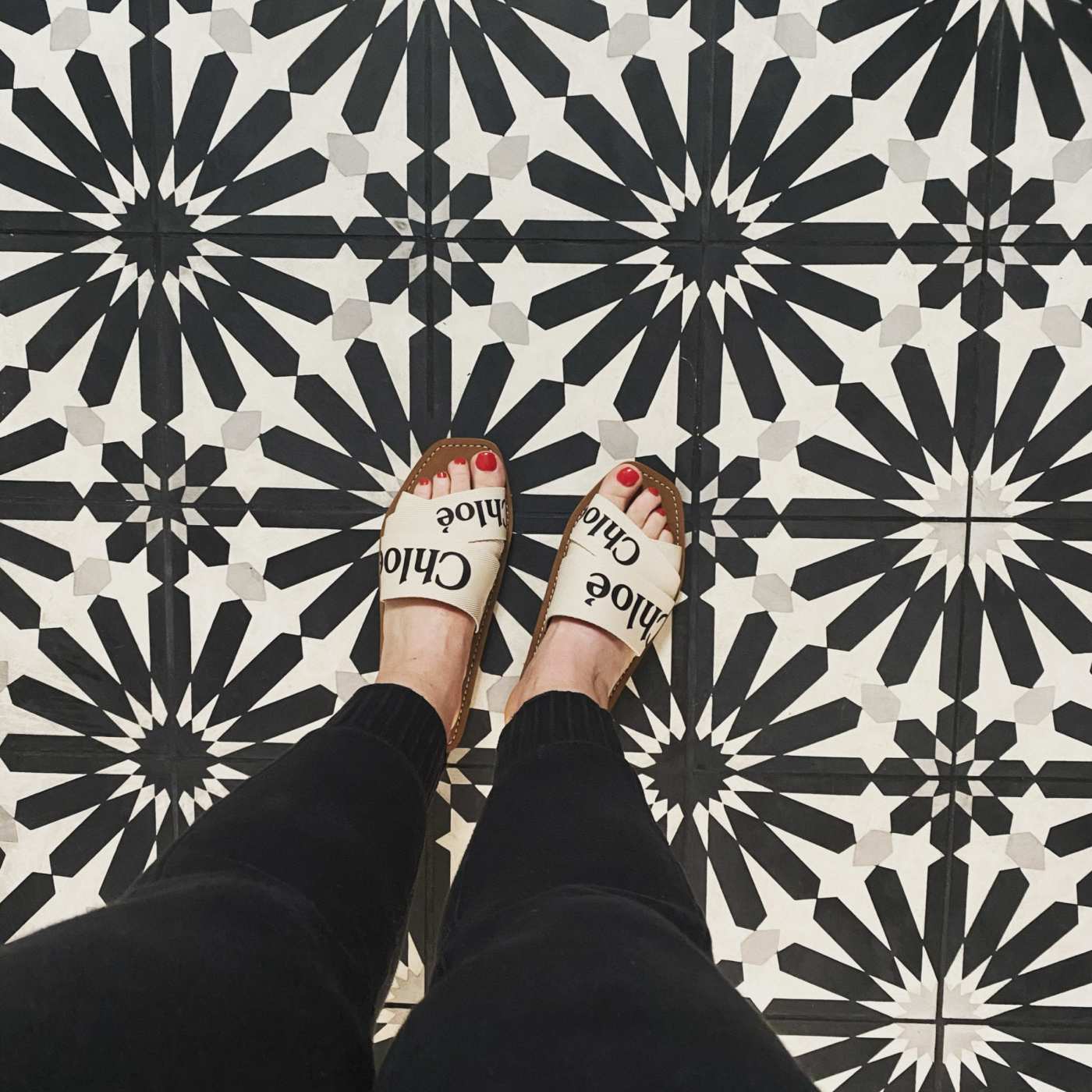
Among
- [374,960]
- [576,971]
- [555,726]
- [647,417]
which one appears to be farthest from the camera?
[647,417]

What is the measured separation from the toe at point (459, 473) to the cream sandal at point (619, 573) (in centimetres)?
12

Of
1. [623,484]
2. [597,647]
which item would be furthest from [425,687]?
[623,484]

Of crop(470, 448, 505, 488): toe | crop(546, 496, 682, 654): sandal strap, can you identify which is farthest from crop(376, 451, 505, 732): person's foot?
crop(546, 496, 682, 654): sandal strap

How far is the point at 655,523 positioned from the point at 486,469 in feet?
0.62

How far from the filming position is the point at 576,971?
466mm

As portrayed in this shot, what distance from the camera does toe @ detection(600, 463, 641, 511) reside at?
2.93ft

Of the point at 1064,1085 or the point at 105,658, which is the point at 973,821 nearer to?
the point at 1064,1085

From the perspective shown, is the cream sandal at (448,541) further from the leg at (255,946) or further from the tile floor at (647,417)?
the leg at (255,946)

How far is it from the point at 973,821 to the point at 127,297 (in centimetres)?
107

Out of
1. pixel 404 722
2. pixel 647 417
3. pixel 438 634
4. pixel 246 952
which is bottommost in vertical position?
pixel 246 952

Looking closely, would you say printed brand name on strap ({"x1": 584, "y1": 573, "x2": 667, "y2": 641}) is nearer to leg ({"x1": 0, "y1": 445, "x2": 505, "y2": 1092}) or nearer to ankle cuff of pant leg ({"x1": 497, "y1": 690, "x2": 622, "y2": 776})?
ankle cuff of pant leg ({"x1": 497, "y1": 690, "x2": 622, "y2": 776})

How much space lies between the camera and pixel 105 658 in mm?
918

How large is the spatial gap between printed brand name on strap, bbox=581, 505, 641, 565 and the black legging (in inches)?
9.9

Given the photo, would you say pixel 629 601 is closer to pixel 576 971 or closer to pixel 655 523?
pixel 655 523
